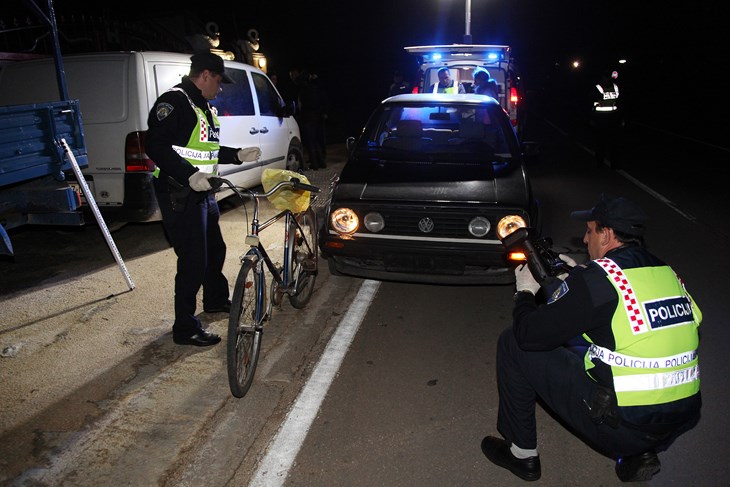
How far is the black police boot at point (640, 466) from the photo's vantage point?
8.45 feet

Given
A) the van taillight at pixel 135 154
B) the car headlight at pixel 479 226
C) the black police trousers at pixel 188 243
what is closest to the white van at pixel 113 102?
the van taillight at pixel 135 154

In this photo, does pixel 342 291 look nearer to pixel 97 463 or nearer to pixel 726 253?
pixel 97 463

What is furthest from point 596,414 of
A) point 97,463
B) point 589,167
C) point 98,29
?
point 98,29

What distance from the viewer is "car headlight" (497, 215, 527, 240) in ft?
14.4

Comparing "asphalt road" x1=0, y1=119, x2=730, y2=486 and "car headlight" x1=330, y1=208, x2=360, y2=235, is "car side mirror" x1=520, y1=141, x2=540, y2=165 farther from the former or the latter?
"car headlight" x1=330, y1=208, x2=360, y2=235

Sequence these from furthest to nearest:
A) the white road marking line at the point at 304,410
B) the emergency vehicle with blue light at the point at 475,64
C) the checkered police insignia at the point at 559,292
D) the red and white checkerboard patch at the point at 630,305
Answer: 1. the emergency vehicle with blue light at the point at 475,64
2. the white road marking line at the point at 304,410
3. the checkered police insignia at the point at 559,292
4. the red and white checkerboard patch at the point at 630,305

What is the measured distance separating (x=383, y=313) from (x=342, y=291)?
66 cm

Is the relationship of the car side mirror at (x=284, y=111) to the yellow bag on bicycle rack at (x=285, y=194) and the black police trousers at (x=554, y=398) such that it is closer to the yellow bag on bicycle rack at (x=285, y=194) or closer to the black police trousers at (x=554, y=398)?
the yellow bag on bicycle rack at (x=285, y=194)

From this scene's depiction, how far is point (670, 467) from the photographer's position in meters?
2.93

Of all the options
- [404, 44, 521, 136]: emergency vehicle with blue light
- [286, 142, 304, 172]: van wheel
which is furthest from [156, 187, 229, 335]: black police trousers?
[404, 44, 521, 136]: emergency vehicle with blue light

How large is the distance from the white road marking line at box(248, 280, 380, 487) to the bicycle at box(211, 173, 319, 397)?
1.25 feet

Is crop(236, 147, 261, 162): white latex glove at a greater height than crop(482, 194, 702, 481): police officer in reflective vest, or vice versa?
crop(236, 147, 261, 162): white latex glove

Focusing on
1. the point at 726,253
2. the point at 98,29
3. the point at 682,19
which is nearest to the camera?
the point at 726,253

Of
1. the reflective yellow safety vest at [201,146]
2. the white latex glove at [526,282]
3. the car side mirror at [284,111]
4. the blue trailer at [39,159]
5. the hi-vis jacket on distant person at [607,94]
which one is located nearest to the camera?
the white latex glove at [526,282]
